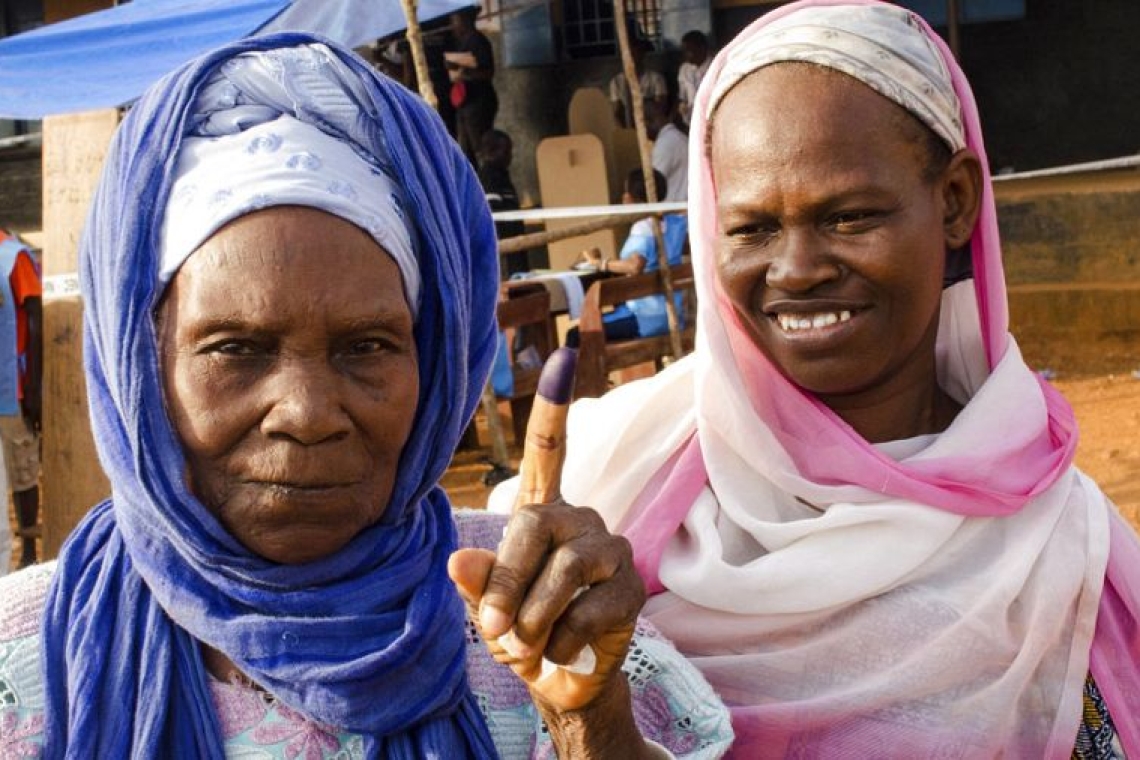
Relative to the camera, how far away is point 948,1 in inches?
555

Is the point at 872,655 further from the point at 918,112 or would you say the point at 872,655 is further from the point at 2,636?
the point at 2,636

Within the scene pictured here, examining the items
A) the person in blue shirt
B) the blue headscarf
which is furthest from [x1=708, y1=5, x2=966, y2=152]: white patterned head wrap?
the person in blue shirt

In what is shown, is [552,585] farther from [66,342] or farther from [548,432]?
[66,342]

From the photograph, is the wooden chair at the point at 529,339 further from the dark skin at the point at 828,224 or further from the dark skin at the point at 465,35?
the dark skin at the point at 828,224

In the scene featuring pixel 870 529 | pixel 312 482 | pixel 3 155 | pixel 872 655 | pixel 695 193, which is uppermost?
pixel 3 155

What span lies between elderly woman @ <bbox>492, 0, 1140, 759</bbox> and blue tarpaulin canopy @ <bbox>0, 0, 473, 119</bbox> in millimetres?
5981

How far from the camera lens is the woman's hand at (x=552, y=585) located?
1540mm

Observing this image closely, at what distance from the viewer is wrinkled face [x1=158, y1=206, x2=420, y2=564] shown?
185 cm

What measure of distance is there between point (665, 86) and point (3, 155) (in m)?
6.86

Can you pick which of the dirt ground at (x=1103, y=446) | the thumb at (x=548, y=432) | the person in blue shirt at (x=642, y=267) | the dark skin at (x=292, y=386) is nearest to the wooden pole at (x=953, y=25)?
the person in blue shirt at (x=642, y=267)

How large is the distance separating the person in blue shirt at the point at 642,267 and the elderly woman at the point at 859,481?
7.17 meters

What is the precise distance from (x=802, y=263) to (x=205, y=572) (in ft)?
3.83

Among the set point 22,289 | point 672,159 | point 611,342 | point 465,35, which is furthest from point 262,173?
point 465,35

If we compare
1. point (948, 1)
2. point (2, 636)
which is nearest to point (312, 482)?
point (2, 636)
